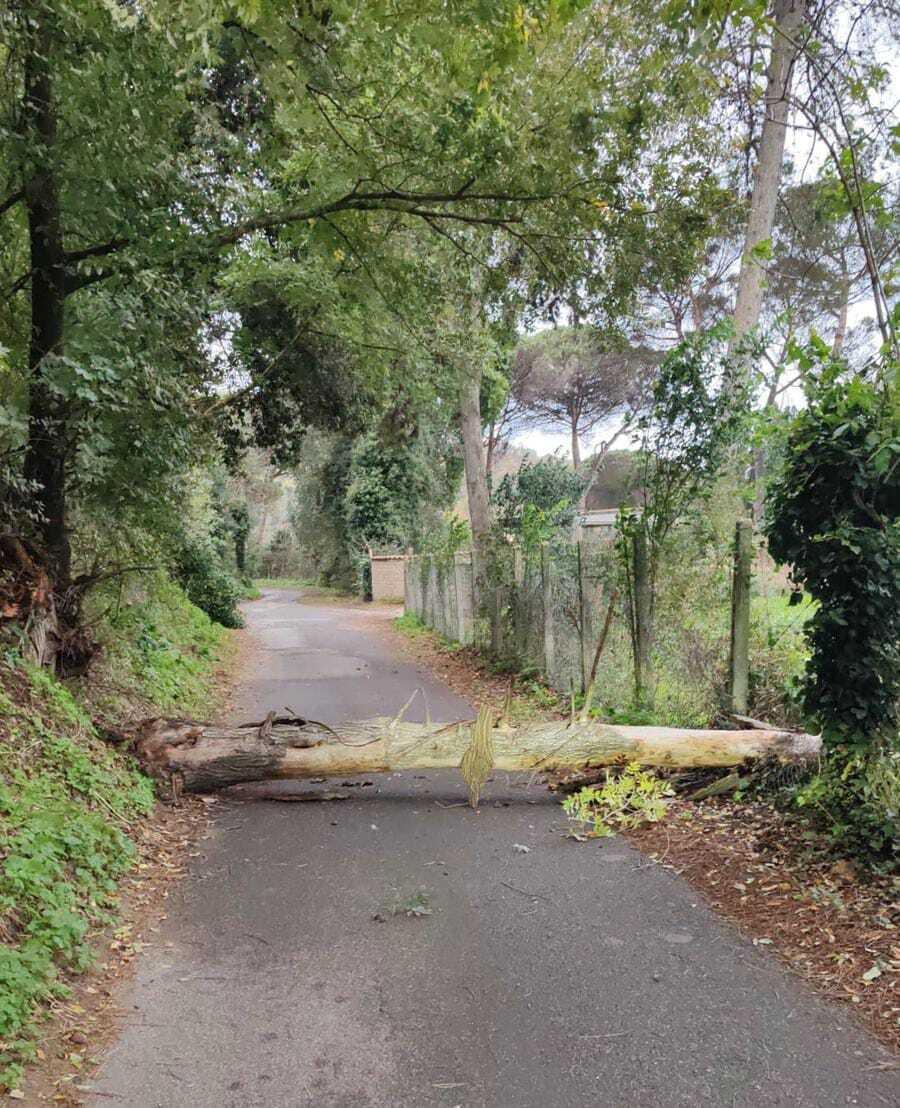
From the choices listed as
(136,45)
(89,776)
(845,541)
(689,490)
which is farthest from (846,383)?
(89,776)

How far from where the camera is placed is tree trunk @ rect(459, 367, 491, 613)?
13930 mm

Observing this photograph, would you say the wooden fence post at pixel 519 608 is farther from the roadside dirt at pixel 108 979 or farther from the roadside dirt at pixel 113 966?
the roadside dirt at pixel 108 979

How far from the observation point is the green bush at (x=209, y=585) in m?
A: 19.0

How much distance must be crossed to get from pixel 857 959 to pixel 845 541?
7.38 ft

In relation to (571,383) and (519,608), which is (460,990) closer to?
(519,608)

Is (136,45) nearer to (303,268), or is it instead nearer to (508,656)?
(303,268)

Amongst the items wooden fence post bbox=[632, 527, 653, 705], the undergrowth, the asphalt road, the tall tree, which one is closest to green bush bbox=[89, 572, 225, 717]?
the undergrowth

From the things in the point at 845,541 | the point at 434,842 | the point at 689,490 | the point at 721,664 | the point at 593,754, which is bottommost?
the point at 434,842

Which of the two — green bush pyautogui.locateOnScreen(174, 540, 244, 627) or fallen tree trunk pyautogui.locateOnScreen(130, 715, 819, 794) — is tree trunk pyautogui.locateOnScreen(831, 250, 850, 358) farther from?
green bush pyautogui.locateOnScreen(174, 540, 244, 627)

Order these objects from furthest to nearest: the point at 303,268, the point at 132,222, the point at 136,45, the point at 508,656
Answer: the point at 508,656
the point at 303,268
the point at 132,222
the point at 136,45

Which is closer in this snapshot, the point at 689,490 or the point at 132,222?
the point at 132,222

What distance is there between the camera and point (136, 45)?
17.6 ft

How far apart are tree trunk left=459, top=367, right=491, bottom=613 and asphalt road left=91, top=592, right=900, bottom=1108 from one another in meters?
8.23

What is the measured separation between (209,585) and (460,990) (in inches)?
692
